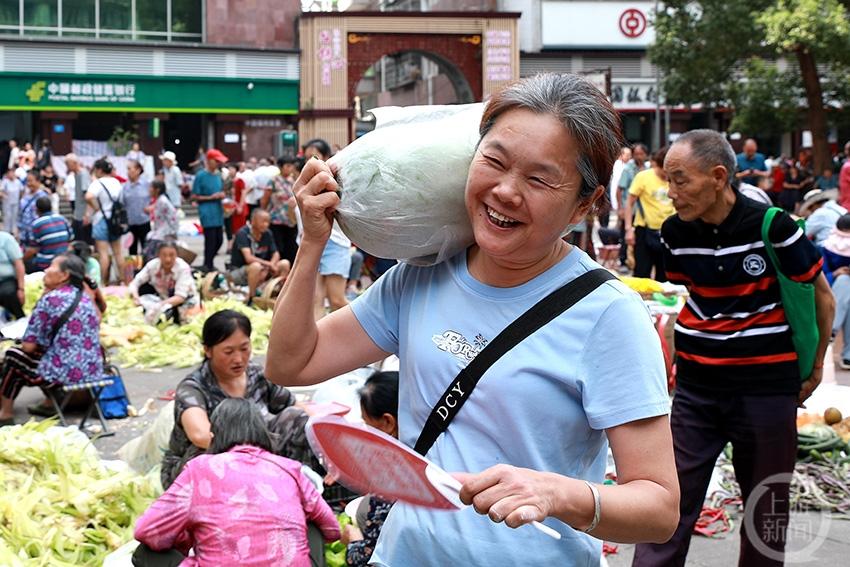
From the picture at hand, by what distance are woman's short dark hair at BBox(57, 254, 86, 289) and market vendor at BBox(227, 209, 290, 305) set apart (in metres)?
4.68

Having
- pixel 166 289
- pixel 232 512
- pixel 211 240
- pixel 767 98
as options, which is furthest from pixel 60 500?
pixel 767 98

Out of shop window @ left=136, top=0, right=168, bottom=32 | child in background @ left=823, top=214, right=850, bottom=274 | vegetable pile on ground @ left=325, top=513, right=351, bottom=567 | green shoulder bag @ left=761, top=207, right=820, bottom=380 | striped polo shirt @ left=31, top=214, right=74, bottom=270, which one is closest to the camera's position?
green shoulder bag @ left=761, top=207, right=820, bottom=380

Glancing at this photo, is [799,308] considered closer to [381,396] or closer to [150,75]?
[381,396]

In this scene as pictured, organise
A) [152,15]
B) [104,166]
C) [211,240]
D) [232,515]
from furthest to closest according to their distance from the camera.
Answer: [152,15] → [211,240] → [104,166] → [232,515]

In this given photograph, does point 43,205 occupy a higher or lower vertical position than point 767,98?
lower

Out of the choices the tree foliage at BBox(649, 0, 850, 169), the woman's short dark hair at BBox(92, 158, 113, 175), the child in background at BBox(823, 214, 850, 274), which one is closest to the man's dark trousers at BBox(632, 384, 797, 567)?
the child in background at BBox(823, 214, 850, 274)

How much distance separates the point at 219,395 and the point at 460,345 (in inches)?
135

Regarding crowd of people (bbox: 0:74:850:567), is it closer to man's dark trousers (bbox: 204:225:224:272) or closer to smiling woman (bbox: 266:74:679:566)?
smiling woman (bbox: 266:74:679:566)

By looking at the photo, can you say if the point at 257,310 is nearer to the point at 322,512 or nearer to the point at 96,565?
the point at 96,565

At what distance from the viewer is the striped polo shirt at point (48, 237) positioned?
1219 cm

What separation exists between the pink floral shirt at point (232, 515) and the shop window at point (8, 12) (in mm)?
29639

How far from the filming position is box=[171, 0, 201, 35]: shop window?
31.7 metres

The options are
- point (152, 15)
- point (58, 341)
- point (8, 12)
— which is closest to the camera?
point (58, 341)

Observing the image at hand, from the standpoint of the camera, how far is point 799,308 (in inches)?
155
